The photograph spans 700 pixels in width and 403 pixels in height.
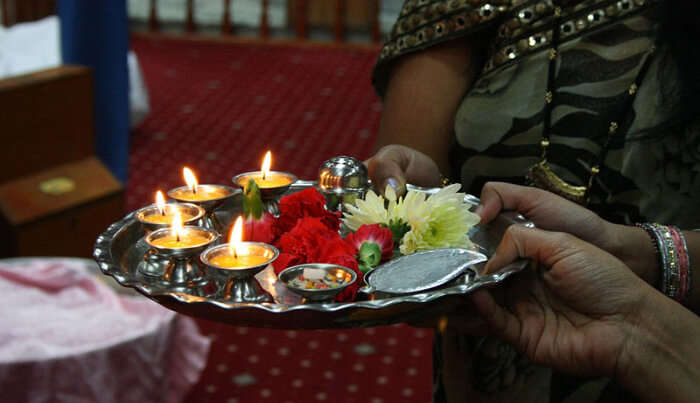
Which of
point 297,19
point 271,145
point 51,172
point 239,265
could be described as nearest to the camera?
point 239,265

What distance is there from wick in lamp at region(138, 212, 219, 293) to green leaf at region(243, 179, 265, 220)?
0.06m

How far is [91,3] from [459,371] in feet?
7.05

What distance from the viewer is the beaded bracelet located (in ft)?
3.01

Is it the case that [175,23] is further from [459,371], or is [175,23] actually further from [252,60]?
[459,371]

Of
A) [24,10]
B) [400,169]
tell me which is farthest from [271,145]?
[400,169]

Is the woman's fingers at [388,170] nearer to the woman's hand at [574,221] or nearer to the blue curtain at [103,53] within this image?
the woman's hand at [574,221]

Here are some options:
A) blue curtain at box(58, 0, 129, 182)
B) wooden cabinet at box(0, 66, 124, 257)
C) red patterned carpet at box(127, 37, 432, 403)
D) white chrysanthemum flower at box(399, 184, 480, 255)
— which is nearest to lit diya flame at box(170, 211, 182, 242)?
white chrysanthemum flower at box(399, 184, 480, 255)

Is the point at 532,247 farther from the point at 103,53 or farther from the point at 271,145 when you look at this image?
the point at 271,145

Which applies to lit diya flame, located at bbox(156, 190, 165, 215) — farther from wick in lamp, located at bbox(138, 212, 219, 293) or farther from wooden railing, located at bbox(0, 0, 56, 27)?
wooden railing, located at bbox(0, 0, 56, 27)

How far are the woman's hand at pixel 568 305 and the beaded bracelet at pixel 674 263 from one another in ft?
0.33

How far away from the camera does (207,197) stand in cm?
101

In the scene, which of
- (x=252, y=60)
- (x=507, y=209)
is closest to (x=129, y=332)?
(x=507, y=209)

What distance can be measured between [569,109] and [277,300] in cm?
47

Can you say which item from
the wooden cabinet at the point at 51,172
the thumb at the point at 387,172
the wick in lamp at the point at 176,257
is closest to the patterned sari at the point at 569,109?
the thumb at the point at 387,172
